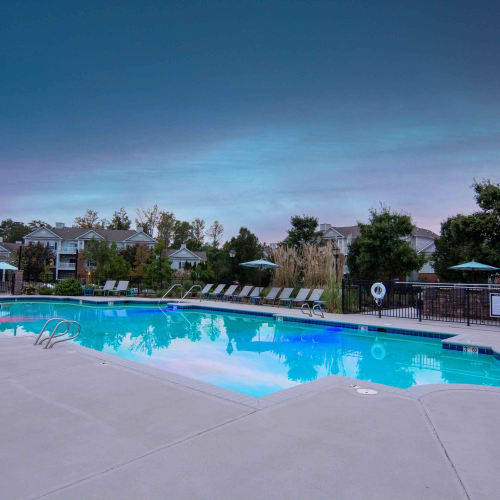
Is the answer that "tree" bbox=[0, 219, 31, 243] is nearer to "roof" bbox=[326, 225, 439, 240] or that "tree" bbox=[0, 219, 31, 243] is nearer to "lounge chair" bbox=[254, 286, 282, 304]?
"roof" bbox=[326, 225, 439, 240]

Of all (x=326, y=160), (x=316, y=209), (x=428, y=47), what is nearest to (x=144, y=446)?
(x=428, y=47)

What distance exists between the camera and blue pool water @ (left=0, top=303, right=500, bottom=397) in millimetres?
5895

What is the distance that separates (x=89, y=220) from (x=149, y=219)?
265 inches

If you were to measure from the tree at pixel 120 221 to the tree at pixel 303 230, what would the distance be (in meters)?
26.9

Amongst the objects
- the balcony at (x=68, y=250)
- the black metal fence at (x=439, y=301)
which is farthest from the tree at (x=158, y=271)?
the balcony at (x=68, y=250)

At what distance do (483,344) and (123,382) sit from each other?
6142mm

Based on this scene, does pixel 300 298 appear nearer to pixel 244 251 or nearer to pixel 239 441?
pixel 244 251

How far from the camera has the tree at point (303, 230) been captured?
24.5 meters

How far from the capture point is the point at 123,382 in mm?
4102

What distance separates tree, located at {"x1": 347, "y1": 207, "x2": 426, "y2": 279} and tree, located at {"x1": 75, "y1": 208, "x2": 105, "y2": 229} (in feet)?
115

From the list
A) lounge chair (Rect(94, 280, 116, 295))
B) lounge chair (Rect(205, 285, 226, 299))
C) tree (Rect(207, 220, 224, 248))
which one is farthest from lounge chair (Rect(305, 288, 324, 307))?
tree (Rect(207, 220, 224, 248))

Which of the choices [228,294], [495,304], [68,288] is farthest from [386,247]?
[68,288]

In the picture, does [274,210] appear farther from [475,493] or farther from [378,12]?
[475,493]

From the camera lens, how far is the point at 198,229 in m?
47.3
